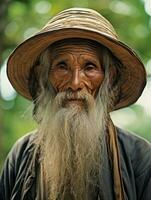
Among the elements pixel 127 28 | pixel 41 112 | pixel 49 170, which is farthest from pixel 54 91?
pixel 127 28

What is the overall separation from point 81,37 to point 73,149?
0.78m

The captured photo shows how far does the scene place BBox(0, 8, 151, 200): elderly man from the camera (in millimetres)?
4555

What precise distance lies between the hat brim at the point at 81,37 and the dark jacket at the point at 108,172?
321 mm

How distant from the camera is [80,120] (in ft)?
15.2

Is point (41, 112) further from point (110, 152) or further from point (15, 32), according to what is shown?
point (15, 32)

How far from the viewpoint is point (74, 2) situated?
1151 centimetres

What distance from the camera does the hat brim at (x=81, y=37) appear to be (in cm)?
452

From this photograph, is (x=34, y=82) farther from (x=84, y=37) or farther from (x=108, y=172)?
(x=108, y=172)

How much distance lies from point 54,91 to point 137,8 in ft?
26.0

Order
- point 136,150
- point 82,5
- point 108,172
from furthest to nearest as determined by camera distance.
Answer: point 82,5, point 136,150, point 108,172

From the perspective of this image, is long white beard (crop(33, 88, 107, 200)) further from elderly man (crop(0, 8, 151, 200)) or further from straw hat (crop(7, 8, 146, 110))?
straw hat (crop(7, 8, 146, 110))

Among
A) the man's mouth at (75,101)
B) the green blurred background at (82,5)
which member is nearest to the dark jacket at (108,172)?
the man's mouth at (75,101)

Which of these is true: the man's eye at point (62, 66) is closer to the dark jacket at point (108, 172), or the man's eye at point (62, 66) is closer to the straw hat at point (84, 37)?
the straw hat at point (84, 37)

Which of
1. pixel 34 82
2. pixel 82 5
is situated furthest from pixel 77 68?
pixel 82 5
